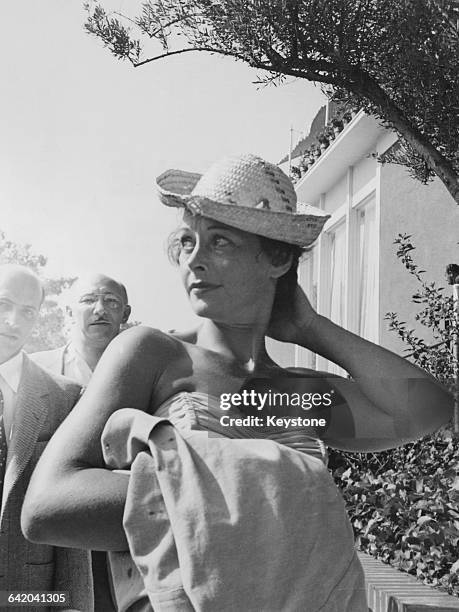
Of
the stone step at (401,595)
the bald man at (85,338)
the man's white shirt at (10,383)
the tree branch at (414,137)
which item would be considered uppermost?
the tree branch at (414,137)

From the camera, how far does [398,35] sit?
1.59 metres

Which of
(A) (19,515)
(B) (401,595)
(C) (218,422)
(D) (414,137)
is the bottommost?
(B) (401,595)

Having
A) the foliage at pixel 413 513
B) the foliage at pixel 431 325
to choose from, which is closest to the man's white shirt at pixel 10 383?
the foliage at pixel 431 325

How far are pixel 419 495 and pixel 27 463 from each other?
1.11 meters

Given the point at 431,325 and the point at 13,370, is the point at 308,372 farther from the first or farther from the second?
the point at 431,325

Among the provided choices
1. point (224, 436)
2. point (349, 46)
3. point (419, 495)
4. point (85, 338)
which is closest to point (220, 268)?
point (224, 436)

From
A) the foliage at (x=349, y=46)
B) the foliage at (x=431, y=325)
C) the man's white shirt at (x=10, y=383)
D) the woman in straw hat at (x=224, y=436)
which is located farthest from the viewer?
the foliage at (x=431, y=325)

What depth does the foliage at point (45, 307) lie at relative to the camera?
126 cm

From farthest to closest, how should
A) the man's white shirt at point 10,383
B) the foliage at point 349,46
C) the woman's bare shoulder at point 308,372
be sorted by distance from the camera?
the foliage at point 349,46, the man's white shirt at point 10,383, the woman's bare shoulder at point 308,372

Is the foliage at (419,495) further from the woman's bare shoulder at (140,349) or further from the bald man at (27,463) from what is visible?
the woman's bare shoulder at (140,349)

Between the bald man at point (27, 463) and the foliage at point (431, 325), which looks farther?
the foliage at point (431, 325)

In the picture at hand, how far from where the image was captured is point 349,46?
5.15ft

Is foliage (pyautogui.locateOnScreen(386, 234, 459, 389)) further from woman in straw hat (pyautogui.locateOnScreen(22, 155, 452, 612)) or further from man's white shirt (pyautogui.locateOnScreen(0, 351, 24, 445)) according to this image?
man's white shirt (pyautogui.locateOnScreen(0, 351, 24, 445))

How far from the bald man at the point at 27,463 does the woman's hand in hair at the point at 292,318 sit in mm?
331
